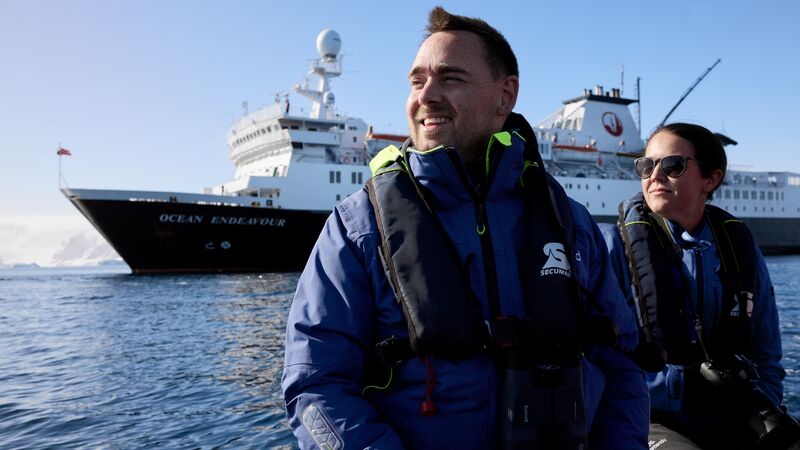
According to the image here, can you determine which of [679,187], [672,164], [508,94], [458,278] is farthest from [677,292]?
[458,278]

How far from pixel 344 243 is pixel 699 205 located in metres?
1.98

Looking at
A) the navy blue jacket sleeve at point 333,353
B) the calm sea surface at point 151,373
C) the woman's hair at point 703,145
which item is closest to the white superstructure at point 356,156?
the calm sea surface at point 151,373

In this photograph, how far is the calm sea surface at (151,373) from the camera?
543cm

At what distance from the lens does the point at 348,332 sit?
1575mm

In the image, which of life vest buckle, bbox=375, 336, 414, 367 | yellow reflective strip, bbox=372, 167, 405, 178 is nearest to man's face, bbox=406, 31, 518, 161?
yellow reflective strip, bbox=372, 167, 405, 178

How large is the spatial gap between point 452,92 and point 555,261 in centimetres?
60

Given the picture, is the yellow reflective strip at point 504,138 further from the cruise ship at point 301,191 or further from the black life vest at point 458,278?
the cruise ship at point 301,191

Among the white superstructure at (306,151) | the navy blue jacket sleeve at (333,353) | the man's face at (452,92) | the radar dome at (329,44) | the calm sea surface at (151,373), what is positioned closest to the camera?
the navy blue jacket sleeve at (333,353)

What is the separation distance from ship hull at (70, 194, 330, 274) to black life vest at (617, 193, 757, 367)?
79.9 ft

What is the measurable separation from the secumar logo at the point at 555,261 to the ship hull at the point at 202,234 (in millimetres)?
25046

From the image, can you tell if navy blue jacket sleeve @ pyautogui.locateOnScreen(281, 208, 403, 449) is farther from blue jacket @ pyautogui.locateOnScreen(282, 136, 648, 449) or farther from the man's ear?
the man's ear

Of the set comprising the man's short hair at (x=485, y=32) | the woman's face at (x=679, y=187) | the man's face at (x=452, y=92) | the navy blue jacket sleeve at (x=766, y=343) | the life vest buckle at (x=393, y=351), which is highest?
the man's short hair at (x=485, y=32)

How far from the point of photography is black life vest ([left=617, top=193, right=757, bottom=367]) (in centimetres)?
259

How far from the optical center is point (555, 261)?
66.8 inches
